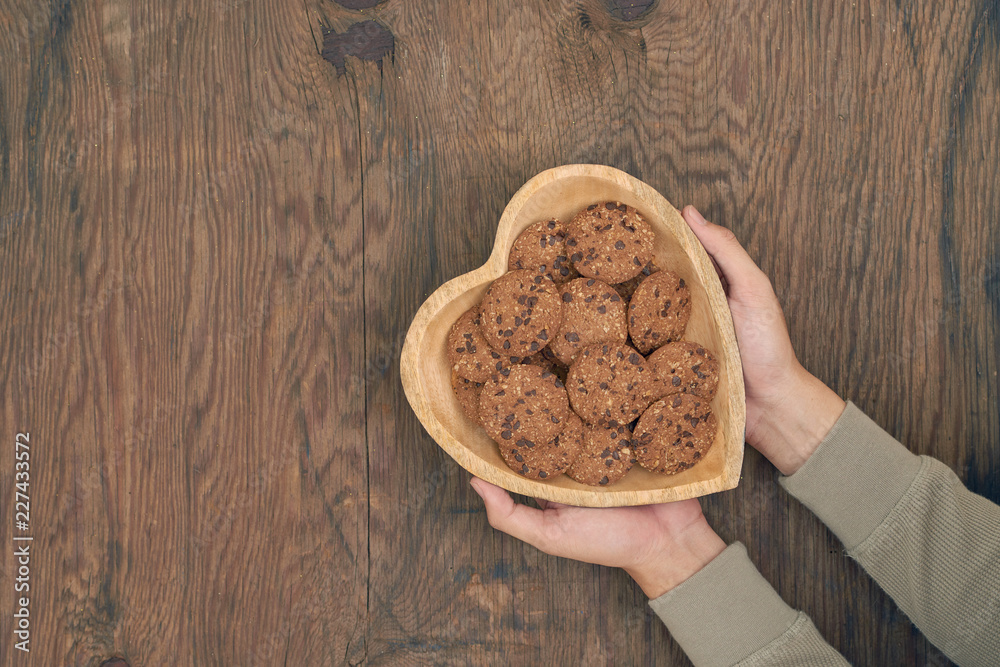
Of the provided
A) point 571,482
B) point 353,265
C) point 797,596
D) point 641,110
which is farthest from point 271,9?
point 797,596

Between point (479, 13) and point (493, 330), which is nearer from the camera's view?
point (493, 330)

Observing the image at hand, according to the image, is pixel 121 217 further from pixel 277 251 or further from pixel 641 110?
pixel 641 110

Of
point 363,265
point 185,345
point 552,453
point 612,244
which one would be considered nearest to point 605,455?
point 552,453

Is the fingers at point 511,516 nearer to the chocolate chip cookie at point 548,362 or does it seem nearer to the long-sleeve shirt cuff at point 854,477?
the chocolate chip cookie at point 548,362

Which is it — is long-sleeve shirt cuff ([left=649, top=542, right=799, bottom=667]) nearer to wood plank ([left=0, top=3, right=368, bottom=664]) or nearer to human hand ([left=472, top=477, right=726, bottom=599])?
human hand ([left=472, top=477, right=726, bottom=599])

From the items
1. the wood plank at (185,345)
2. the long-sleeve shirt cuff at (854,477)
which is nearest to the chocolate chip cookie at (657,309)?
the long-sleeve shirt cuff at (854,477)

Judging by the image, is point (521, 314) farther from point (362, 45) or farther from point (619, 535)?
point (362, 45)
